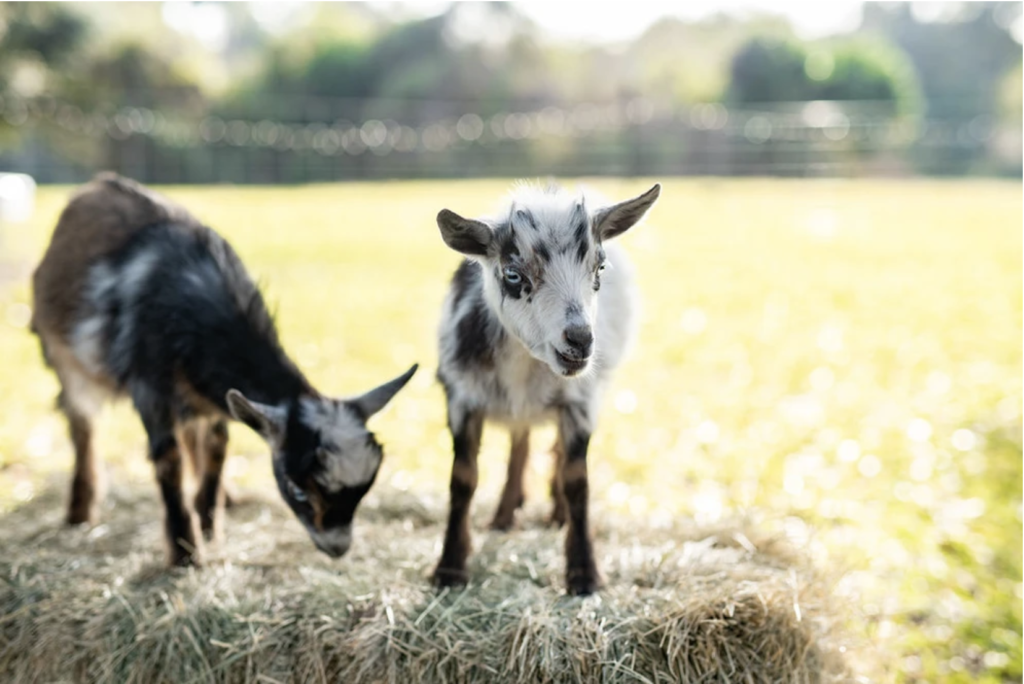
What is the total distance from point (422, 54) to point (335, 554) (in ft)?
158

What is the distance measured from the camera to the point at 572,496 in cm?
396

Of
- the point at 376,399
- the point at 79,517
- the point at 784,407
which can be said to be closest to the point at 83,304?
the point at 79,517

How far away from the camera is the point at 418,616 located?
3.55 metres

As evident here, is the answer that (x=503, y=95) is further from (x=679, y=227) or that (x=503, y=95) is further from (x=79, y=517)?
(x=79, y=517)

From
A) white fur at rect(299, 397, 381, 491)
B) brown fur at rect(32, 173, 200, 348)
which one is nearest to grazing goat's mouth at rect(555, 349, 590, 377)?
white fur at rect(299, 397, 381, 491)

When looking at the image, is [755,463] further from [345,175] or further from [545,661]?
[345,175]

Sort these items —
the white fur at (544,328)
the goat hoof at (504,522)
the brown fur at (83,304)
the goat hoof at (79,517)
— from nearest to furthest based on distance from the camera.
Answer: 1. the white fur at (544,328)
2. the goat hoof at (504,522)
3. the brown fur at (83,304)
4. the goat hoof at (79,517)

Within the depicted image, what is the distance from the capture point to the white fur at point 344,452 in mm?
3838

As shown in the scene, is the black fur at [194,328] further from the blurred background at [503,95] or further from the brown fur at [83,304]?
the blurred background at [503,95]

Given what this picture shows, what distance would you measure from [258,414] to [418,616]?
115 cm

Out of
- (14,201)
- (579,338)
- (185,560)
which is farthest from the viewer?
Answer: (14,201)

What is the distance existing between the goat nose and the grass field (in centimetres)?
141

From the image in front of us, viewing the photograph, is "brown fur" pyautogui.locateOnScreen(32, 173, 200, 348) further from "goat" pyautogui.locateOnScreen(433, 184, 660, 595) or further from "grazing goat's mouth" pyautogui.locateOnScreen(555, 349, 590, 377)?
"grazing goat's mouth" pyautogui.locateOnScreen(555, 349, 590, 377)

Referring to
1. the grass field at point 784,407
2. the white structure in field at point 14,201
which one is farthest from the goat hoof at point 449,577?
the white structure in field at point 14,201
